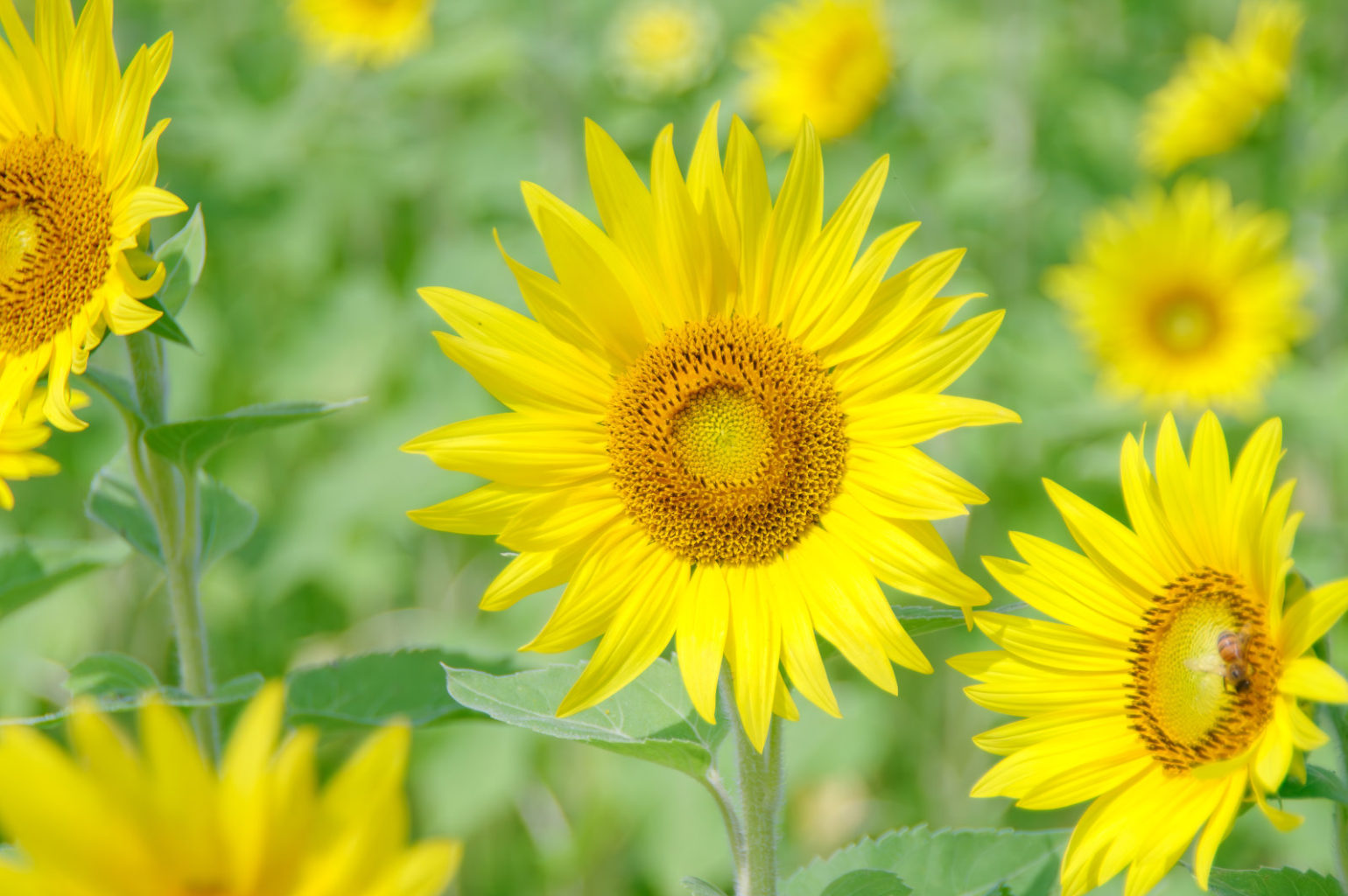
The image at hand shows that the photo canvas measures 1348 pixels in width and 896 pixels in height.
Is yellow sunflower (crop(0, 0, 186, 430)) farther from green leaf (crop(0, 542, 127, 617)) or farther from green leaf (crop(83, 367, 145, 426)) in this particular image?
green leaf (crop(0, 542, 127, 617))

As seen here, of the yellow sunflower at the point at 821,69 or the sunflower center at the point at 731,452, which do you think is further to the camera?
the yellow sunflower at the point at 821,69

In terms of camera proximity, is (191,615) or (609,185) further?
(191,615)

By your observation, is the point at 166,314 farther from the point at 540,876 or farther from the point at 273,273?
the point at 273,273

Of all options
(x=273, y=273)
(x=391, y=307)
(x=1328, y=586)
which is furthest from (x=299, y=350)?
(x=1328, y=586)

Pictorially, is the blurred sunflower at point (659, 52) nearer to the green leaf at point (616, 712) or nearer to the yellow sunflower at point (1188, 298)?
the yellow sunflower at point (1188, 298)

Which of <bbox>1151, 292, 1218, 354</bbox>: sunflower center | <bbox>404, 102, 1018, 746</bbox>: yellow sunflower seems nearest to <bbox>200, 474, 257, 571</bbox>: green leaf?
<bbox>404, 102, 1018, 746</bbox>: yellow sunflower

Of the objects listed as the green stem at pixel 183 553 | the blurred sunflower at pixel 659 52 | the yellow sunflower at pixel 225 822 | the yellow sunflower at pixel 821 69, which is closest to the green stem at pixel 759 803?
the yellow sunflower at pixel 225 822

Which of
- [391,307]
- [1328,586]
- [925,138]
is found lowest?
[1328,586]
